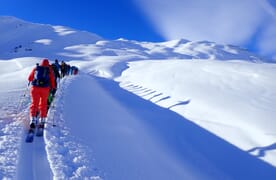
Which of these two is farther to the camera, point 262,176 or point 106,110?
point 106,110

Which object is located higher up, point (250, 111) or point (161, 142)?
point (250, 111)

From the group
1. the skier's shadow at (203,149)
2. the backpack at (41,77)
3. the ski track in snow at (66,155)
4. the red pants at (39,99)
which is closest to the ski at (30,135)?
the ski track in snow at (66,155)

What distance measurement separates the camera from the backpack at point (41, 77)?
6.20 m

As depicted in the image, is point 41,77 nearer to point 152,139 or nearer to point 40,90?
point 40,90

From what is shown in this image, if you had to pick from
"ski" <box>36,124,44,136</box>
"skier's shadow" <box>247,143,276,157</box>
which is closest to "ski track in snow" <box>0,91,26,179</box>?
"ski" <box>36,124,44,136</box>

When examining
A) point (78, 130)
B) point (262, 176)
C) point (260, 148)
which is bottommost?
point (262, 176)

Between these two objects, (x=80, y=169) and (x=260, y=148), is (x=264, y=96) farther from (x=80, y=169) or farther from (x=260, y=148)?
(x=80, y=169)

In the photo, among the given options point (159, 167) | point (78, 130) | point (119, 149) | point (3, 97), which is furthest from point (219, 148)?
point (3, 97)

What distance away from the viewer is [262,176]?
6.53 m

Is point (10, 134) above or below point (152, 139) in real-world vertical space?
above

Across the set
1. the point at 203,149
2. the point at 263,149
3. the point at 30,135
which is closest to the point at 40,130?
the point at 30,135

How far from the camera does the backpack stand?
6.20m

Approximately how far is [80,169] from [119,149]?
1707 millimetres

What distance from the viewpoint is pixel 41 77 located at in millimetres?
6223
